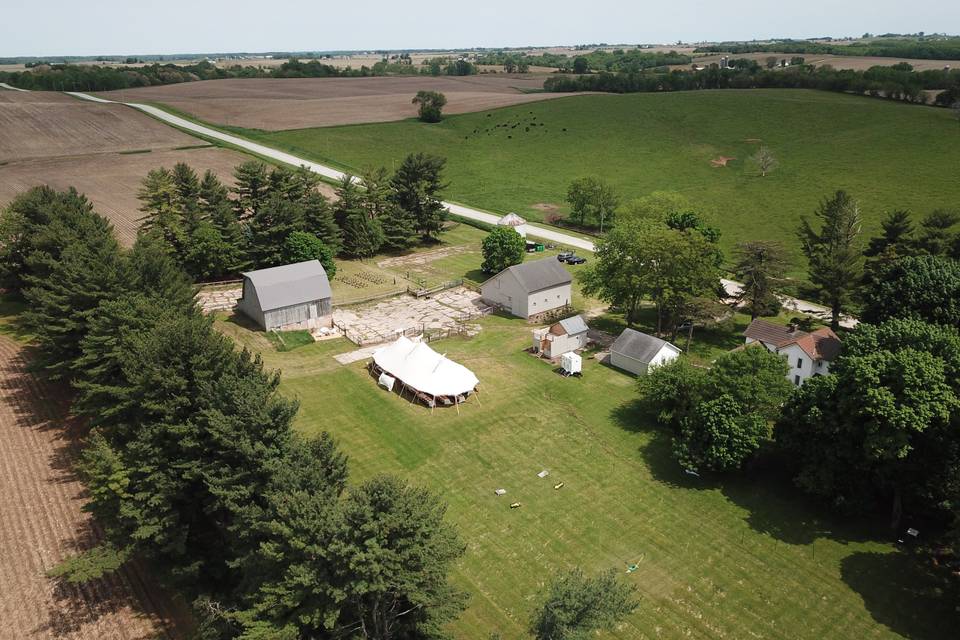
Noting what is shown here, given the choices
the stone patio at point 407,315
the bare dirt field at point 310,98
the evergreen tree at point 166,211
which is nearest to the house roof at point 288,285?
the stone patio at point 407,315

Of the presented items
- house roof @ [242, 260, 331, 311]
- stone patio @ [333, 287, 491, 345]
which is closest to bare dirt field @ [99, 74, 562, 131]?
house roof @ [242, 260, 331, 311]

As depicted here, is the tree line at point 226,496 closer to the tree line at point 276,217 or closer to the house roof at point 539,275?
the tree line at point 276,217

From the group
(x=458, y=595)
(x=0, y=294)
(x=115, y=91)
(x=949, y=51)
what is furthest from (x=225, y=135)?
(x=949, y=51)

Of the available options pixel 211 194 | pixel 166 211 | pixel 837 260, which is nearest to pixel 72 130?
pixel 211 194

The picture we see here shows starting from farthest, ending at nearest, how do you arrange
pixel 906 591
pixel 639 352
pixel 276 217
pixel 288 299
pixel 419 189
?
1. pixel 419 189
2. pixel 276 217
3. pixel 288 299
4. pixel 639 352
5. pixel 906 591

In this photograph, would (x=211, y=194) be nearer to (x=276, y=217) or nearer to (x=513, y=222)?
(x=276, y=217)

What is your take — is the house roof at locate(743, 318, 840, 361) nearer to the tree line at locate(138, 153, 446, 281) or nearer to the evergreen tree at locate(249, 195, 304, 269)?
the tree line at locate(138, 153, 446, 281)
